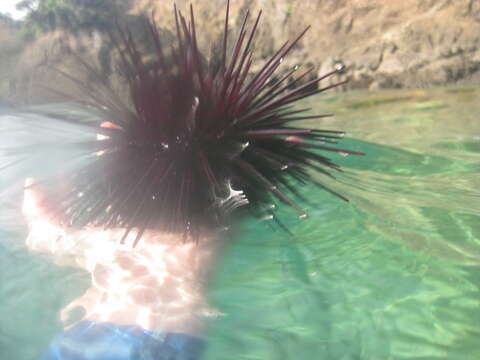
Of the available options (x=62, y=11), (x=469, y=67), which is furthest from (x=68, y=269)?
(x=62, y=11)

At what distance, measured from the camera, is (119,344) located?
3.96 feet

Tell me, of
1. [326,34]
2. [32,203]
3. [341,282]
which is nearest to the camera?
[341,282]

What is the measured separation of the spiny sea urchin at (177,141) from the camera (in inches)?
58.4

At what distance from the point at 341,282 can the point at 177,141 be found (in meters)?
0.78

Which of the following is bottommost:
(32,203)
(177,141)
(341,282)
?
(341,282)

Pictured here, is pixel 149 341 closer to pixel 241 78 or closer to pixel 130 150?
pixel 130 150

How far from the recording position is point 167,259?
63.6 inches

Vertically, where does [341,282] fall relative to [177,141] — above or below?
below

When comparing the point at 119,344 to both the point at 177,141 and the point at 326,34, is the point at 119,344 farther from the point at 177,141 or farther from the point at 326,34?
the point at 326,34

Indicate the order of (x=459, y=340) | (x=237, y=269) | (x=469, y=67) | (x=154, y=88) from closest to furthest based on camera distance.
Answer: (x=459, y=340) → (x=154, y=88) → (x=237, y=269) → (x=469, y=67)

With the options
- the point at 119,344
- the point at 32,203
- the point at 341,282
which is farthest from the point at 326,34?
the point at 119,344

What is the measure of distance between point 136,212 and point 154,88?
451 millimetres

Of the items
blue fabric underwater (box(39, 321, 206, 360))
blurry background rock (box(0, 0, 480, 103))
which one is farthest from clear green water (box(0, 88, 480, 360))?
blurry background rock (box(0, 0, 480, 103))

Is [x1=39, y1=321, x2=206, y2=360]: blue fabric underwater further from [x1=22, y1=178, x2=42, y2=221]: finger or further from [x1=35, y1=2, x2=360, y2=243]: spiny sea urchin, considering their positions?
[x1=22, y1=178, x2=42, y2=221]: finger
